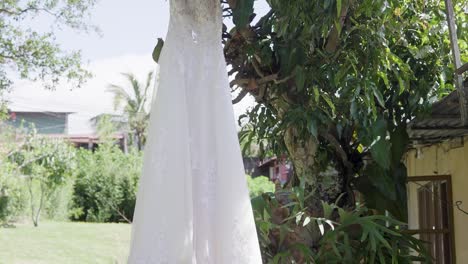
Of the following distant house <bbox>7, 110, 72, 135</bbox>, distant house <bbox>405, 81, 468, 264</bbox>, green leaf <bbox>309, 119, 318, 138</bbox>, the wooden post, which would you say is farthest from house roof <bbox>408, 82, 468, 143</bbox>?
distant house <bbox>7, 110, 72, 135</bbox>

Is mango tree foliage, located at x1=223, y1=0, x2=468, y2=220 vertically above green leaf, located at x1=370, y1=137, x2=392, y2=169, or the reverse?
mango tree foliage, located at x1=223, y1=0, x2=468, y2=220

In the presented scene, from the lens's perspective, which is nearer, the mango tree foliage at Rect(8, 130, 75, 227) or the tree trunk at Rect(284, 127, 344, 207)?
the tree trunk at Rect(284, 127, 344, 207)

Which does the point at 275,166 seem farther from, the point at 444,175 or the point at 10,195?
the point at 444,175

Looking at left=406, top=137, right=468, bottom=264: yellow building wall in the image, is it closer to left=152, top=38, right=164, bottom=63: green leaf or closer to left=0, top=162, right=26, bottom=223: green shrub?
left=152, top=38, right=164, bottom=63: green leaf

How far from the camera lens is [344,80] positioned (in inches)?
141

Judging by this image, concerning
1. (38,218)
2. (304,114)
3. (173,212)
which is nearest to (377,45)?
(304,114)

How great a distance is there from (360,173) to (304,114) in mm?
946

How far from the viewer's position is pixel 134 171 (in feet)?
65.6

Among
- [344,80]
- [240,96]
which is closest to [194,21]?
[344,80]

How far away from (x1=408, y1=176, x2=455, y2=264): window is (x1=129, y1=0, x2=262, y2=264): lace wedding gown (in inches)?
108

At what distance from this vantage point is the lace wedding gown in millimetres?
2016

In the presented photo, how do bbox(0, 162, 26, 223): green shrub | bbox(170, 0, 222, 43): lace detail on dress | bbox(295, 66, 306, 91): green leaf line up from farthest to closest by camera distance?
bbox(0, 162, 26, 223): green shrub < bbox(295, 66, 306, 91): green leaf < bbox(170, 0, 222, 43): lace detail on dress

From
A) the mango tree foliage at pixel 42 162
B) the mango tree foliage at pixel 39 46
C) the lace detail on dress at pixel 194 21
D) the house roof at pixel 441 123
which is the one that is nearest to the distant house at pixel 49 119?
the mango tree foliage at pixel 42 162

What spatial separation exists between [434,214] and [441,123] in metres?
2.18
